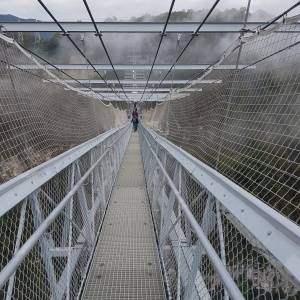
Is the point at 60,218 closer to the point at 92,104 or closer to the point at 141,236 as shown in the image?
the point at 141,236

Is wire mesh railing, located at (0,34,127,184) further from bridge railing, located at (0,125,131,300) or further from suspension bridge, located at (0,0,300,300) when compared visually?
bridge railing, located at (0,125,131,300)

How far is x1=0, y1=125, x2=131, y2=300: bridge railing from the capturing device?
1.19m

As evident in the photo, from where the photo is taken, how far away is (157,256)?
280 centimetres

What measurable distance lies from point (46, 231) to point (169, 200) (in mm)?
1021

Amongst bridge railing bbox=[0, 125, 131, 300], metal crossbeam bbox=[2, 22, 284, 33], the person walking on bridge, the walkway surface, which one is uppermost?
metal crossbeam bbox=[2, 22, 284, 33]

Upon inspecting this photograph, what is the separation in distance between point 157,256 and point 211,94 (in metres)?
2.69

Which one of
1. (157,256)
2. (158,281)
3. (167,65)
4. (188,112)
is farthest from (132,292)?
(167,65)

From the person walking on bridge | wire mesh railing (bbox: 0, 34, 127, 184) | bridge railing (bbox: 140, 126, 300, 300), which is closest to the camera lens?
bridge railing (bbox: 140, 126, 300, 300)

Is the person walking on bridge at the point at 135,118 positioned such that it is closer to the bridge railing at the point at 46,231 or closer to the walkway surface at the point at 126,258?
the walkway surface at the point at 126,258

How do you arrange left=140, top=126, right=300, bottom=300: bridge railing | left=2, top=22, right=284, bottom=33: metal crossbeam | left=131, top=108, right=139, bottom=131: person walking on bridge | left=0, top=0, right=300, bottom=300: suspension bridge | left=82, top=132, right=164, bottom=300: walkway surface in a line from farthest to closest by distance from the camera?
1. left=131, top=108, right=139, bottom=131: person walking on bridge
2. left=2, top=22, right=284, bottom=33: metal crossbeam
3. left=82, top=132, right=164, bottom=300: walkway surface
4. left=0, top=0, right=300, bottom=300: suspension bridge
5. left=140, top=126, right=300, bottom=300: bridge railing

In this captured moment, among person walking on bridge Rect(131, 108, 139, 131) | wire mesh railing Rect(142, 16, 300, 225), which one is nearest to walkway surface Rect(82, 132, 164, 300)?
wire mesh railing Rect(142, 16, 300, 225)

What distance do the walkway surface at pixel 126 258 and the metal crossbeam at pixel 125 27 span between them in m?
3.36

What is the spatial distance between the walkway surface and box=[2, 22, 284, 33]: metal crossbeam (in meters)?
3.36

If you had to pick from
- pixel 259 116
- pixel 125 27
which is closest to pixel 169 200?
pixel 259 116
